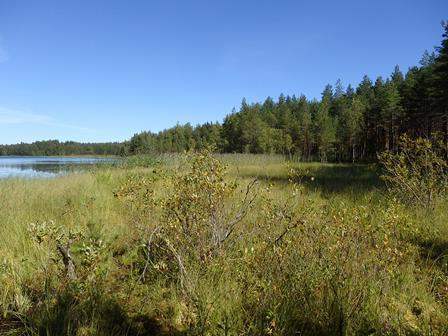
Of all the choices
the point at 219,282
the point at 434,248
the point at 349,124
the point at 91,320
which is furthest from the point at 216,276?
the point at 349,124

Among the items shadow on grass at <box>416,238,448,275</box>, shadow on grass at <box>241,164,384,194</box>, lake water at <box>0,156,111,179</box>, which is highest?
lake water at <box>0,156,111,179</box>

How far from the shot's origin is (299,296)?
2.46 meters

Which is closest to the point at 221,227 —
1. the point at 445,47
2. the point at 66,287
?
the point at 66,287

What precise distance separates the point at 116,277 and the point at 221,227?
1.21 metres

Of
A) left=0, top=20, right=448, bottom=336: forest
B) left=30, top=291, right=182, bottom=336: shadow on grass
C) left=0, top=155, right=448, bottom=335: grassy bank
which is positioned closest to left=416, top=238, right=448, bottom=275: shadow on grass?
left=0, top=20, right=448, bottom=336: forest

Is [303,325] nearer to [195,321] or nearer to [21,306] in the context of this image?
[195,321]

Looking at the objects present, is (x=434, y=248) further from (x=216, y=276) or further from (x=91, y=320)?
(x=91, y=320)

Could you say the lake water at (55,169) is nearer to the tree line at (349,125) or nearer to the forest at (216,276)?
the forest at (216,276)

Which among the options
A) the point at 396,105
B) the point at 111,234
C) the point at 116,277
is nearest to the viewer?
the point at 116,277

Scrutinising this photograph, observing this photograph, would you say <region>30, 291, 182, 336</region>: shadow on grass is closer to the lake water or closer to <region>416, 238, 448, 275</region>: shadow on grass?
<region>416, 238, 448, 275</region>: shadow on grass

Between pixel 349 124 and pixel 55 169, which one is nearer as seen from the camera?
pixel 55 169

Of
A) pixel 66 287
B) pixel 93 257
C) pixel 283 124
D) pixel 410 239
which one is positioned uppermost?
Result: pixel 283 124

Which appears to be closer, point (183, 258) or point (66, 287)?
point (66, 287)

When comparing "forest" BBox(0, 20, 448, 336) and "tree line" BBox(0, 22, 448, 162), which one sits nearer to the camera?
"forest" BBox(0, 20, 448, 336)
